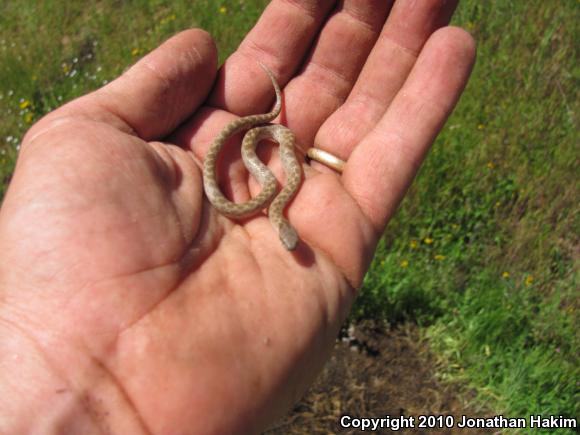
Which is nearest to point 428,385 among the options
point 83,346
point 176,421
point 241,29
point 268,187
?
point 268,187

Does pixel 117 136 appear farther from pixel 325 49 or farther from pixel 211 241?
pixel 325 49

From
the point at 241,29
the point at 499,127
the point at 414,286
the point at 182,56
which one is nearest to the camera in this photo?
the point at 182,56

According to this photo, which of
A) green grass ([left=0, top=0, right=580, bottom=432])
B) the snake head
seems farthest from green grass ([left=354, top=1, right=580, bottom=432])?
the snake head

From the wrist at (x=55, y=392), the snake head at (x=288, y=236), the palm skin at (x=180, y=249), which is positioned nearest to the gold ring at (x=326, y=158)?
the palm skin at (x=180, y=249)

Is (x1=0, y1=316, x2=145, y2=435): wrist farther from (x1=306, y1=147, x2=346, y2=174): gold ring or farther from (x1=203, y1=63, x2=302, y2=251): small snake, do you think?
(x1=306, y1=147, x2=346, y2=174): gold ring

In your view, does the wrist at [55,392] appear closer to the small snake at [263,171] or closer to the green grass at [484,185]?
the small snake at [263,171]

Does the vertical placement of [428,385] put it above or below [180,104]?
below
